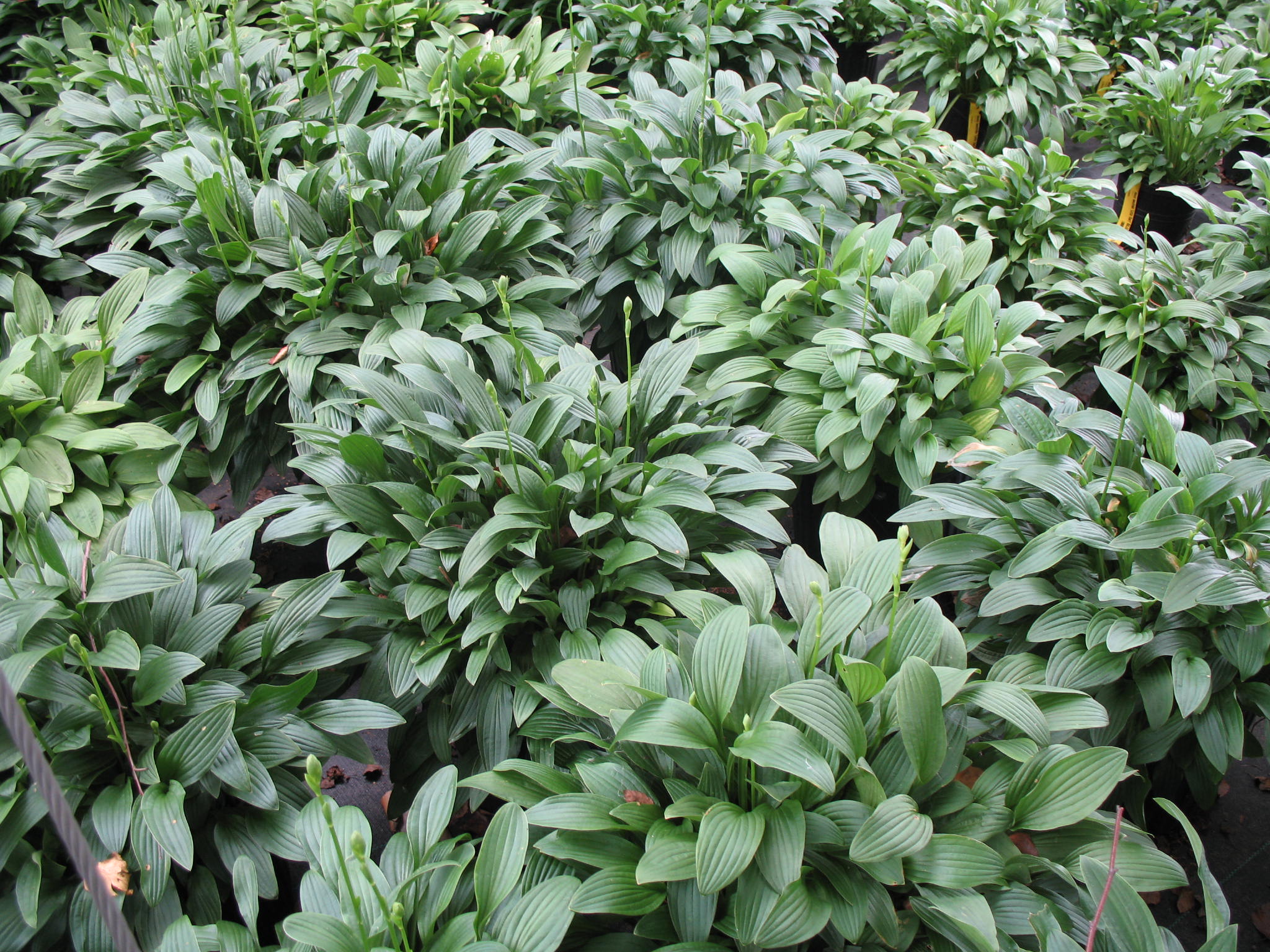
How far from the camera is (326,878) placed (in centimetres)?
148

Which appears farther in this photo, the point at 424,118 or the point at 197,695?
the point at 424,118

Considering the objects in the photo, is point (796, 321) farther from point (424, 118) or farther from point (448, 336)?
point (424, 118)

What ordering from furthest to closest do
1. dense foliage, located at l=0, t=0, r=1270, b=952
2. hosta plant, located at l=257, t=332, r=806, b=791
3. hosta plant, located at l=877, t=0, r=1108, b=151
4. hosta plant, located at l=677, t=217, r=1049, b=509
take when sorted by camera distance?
hosta plant, located at l=877, t=0, r=1108, b=151, hosta plant, located at l=677, t=217, r=1049, b=509, hosta plant, located at l=257, t=332, r=806, b=791, dense foliage, located at l=0, t=0, r=1270, b=952

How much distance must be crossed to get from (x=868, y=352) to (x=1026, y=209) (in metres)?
1.36

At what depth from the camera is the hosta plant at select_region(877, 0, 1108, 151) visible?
16.2 feet

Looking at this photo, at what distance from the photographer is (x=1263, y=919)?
228 centimetres

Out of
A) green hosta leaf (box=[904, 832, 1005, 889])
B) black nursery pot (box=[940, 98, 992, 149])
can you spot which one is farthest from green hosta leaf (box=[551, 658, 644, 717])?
black nursery pot (box=[940, 98, 992, 149])

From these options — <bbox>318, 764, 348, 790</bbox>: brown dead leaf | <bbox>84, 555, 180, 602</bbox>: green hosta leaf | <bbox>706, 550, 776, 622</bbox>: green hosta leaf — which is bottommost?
<bbox>318, 764, 348, 790</bbox>: brown dead leaf

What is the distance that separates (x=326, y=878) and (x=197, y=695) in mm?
546

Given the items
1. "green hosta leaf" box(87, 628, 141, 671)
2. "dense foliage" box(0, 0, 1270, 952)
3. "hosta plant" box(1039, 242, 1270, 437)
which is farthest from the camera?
"hosta plant" box(1039, 242, 1270, 437)

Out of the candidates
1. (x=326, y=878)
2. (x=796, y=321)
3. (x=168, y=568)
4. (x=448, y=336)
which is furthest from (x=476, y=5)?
(x=326, y=878)

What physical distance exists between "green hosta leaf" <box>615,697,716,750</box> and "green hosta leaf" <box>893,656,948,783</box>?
336 mm

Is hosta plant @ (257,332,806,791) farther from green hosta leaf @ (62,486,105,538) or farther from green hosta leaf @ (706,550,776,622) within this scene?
green hosta leaf @ (62,486,105,538)

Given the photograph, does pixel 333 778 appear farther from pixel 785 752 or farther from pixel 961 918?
pixel 961 918
